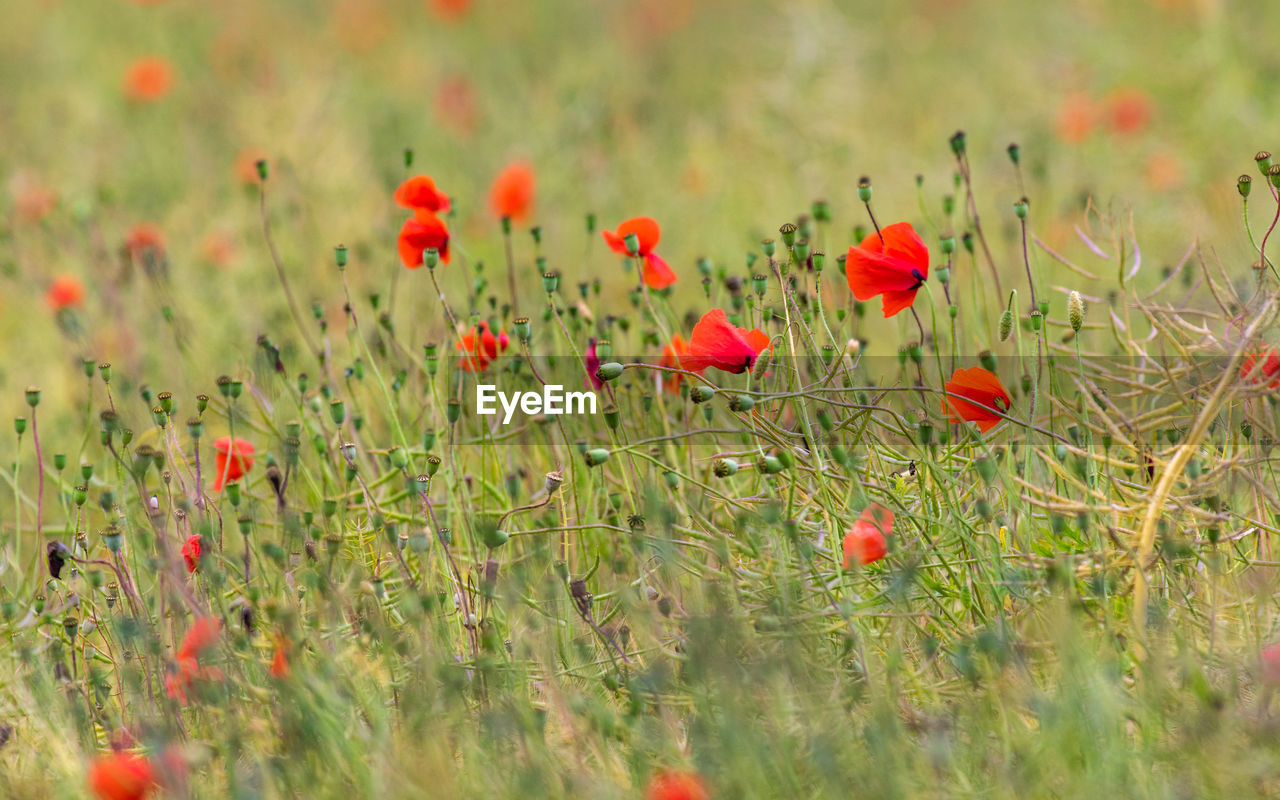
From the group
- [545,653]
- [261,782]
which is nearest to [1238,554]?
[545,653]

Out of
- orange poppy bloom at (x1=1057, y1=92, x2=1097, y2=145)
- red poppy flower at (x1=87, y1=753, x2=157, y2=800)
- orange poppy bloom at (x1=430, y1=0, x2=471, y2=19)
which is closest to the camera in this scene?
red poppy flower at (x1=87, y1=753, x2=157, y2=800)

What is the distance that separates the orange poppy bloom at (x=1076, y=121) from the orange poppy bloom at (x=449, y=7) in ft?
9.29

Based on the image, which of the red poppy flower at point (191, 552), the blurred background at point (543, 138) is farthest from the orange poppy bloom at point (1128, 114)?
the red poppy flower at point (191, 552)

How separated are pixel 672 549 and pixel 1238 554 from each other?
0.81 m

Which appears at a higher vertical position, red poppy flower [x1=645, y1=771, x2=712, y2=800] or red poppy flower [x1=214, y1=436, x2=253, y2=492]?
red poppy flower [x1=214, y1=436, x2=253, y2=492]

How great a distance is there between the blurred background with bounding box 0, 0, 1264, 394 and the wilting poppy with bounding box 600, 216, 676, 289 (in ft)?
3.31

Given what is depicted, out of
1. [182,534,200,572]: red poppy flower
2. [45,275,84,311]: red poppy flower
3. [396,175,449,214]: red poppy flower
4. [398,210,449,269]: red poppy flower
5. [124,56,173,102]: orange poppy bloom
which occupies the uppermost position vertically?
[124,56,173,102]: orange poppy bloom

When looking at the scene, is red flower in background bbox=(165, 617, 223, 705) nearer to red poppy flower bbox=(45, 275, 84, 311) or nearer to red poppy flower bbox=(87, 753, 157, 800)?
red poppy flower bbox=(87, 753, 157, 800)

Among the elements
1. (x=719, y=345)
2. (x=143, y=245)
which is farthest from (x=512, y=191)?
(x=719, y=345)

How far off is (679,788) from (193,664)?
2.50 ft

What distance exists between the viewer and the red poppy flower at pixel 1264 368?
1.72m

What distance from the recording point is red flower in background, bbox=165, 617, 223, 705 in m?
1.63

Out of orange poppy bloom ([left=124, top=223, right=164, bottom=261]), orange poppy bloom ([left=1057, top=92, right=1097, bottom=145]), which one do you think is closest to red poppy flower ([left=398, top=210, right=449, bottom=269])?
orange poppy bloom ([left=124, top=223, right=164, bottom=261])

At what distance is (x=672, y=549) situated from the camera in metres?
1.80
